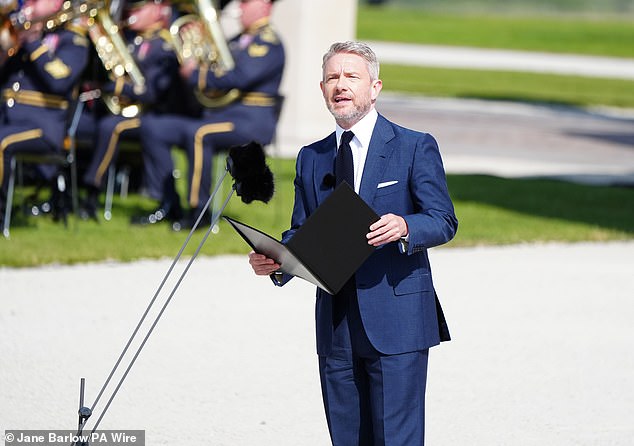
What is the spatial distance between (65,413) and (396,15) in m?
63.4

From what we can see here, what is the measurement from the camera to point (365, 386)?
4586 millimetres

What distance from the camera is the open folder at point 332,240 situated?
4207mm

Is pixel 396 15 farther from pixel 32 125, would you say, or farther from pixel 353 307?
pixel 353 307

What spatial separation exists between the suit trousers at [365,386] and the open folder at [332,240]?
249mm

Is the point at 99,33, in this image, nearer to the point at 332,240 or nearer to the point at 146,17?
the point at 146,17

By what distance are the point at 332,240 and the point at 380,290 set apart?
1.02 ft

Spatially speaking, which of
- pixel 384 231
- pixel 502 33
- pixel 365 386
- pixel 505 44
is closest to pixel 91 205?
pixel 365 386

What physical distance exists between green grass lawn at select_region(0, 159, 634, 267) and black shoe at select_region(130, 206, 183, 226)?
84 millimetres

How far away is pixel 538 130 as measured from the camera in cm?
2266

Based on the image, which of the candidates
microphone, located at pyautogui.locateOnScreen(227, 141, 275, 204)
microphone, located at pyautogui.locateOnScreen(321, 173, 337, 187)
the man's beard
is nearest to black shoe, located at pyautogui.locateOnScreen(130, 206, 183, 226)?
microphone, located at pyautogui.locateOnScreen(227, 141, 275, 204)

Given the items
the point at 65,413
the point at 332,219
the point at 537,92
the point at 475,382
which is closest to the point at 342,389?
the point at 332,219

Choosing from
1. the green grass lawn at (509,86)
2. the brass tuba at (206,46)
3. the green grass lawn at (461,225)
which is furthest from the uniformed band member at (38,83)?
the green grass lawn at (509,86)

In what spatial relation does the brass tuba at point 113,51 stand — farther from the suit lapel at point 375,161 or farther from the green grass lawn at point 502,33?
the green grass lawn at point 502,33

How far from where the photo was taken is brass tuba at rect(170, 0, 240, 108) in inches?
451
